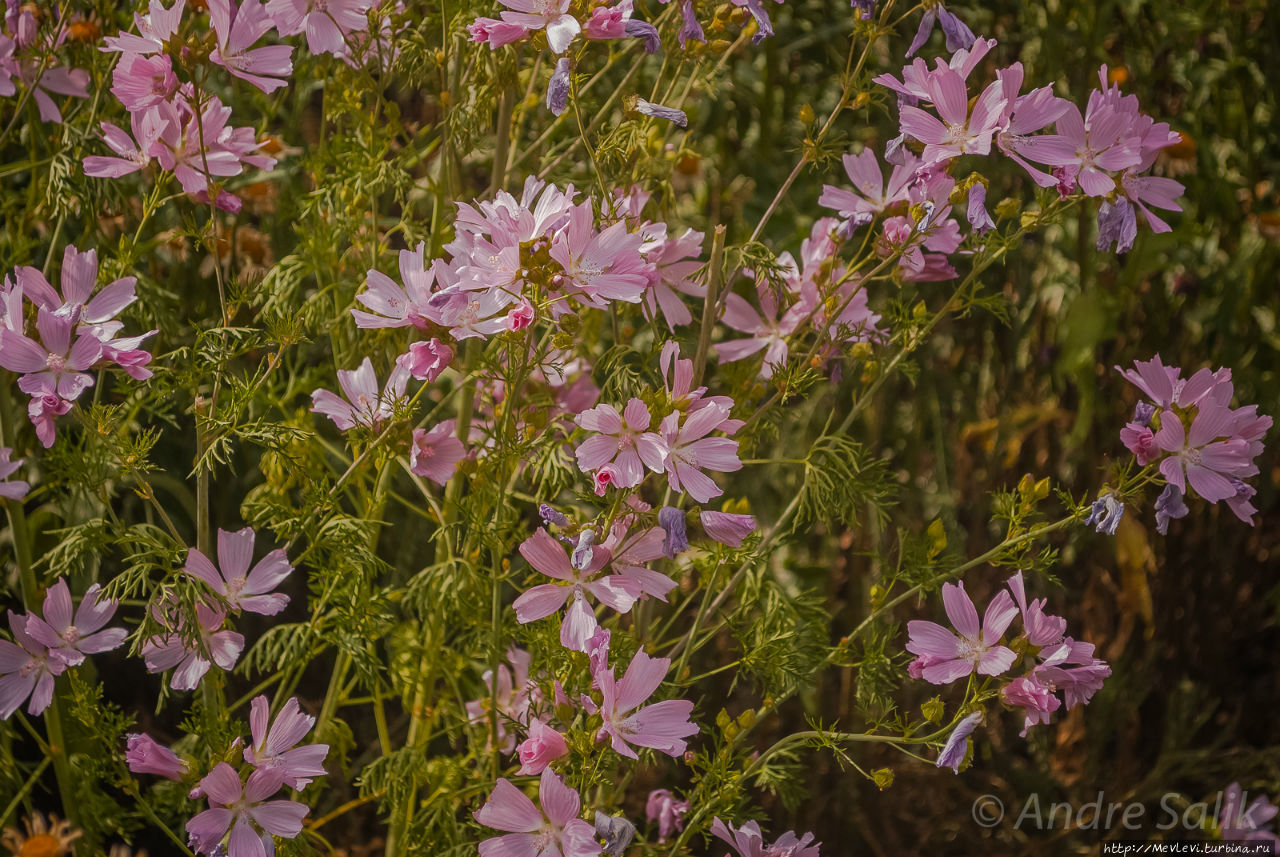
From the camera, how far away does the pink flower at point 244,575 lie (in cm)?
86

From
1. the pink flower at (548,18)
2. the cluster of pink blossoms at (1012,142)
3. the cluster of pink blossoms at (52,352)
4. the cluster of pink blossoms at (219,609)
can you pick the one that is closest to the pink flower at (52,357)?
the cluster of pink blossoms at (52,352)

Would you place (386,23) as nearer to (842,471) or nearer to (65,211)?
(65,211)

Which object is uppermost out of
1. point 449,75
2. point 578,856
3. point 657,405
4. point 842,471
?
point 449,75

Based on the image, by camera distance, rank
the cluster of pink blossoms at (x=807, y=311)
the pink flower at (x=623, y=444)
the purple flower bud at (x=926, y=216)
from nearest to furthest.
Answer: the pink flower at (x=623, y=444), the purple flower bud at (x=926, y=216), the cluster of pink blossoms at (x=807, y=311)

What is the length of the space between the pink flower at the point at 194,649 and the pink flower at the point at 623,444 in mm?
328

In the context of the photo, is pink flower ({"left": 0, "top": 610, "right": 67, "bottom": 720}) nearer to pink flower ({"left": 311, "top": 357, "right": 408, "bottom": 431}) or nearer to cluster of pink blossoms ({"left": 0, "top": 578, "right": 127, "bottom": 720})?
cluster of pink blossoms ({"left": 0, "top": 578, "right": 127, "bottom": 720})

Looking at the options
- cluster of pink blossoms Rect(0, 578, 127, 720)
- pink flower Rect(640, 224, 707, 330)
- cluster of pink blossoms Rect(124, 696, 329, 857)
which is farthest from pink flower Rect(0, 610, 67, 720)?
pink flower Rect(640, 224, 707, 330)

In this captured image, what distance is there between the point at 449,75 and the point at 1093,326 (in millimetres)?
940

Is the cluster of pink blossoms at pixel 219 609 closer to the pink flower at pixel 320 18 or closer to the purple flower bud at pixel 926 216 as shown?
the pink flower at pixel 320 18

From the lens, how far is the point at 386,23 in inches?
40.5

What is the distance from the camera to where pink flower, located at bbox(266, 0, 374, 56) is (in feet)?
2.78

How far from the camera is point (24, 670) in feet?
2.98

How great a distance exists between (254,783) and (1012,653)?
1.80 feet

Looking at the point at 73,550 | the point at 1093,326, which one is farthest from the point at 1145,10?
the point at 73,550
